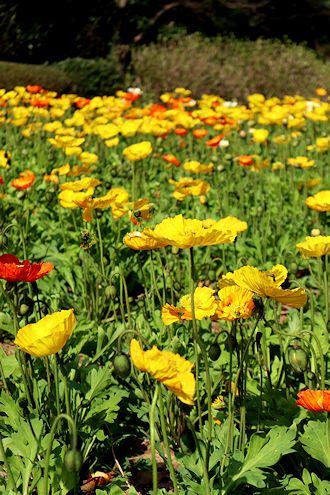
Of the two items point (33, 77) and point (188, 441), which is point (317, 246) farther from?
point (33, 77)

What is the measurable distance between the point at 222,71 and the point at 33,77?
323cm

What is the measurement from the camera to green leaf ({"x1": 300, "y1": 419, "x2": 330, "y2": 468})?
153 centimetres

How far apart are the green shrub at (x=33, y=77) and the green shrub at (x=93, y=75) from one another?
0.25 m

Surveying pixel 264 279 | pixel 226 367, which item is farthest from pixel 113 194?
pixel 264 279

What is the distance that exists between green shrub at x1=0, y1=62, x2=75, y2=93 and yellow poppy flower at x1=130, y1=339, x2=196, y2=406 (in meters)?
7.38

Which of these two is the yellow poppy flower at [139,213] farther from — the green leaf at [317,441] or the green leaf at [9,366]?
the green leaf at [317,441]

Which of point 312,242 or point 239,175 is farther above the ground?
point 312,242

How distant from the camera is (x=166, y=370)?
112cm

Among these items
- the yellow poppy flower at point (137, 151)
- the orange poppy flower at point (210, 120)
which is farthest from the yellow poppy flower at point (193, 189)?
the orange poppy flower at point (210, 120)

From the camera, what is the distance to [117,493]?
4.89 feet

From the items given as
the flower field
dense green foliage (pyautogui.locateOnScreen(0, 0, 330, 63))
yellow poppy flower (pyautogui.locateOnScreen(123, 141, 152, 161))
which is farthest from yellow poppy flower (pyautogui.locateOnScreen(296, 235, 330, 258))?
dense green foliage (pyautogui.locateOnScreen(0, 0, 330, 63))

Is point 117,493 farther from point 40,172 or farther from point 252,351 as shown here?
point 40,172

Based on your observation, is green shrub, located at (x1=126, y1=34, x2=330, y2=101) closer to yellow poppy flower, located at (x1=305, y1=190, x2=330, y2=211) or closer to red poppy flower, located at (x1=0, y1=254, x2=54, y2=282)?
yellow poppy flower, located at (x1=305, y1=190, x2=330, y2=211)

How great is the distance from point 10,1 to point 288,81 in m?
4.53
